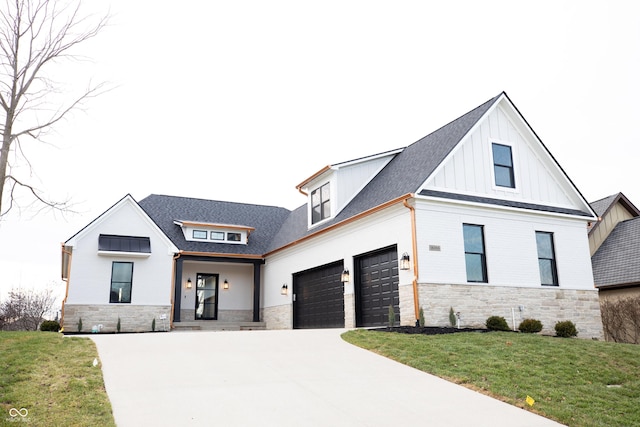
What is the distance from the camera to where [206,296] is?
24.7 m

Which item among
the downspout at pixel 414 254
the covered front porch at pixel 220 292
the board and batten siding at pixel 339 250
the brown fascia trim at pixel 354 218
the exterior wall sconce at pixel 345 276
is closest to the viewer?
the downspout at pixel 414 254

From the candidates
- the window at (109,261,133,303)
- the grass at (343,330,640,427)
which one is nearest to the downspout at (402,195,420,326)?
the grass at (343,330,640,427)

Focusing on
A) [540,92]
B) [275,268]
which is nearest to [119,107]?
[275,268]

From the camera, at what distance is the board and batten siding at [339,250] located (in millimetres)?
15271

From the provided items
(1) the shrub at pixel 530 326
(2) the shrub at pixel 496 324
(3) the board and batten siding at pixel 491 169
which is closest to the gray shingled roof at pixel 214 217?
(3) the board and batten siding at pixel 491 169

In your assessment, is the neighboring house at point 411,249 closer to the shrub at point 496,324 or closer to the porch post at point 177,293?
Result: the porch post at point 177,293

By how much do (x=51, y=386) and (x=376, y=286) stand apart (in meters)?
10.6

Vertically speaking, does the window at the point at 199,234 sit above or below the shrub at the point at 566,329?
above

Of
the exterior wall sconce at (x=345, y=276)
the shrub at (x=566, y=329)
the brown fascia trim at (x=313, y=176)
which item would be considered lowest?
the shrub at (x=566, y=329)

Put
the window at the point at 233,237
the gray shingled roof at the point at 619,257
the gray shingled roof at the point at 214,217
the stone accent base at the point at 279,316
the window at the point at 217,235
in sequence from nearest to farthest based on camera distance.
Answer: the gray shingled roof at the point at 619,257, the stone accent base at the point at 279,316, the gray shingled roof at the point at 214,217, the window at the point at 217,235, the window at the point at 233,237

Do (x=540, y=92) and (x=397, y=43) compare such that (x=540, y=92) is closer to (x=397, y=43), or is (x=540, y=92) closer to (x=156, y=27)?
(x=397, y=43)

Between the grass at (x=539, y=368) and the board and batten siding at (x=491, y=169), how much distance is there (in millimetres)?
5050

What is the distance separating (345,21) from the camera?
1912cm

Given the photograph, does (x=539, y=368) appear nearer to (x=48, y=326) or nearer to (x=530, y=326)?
(x=530, y=326)
